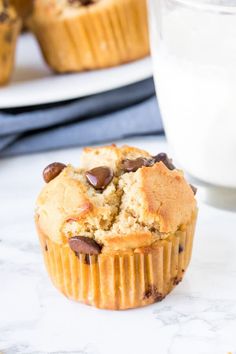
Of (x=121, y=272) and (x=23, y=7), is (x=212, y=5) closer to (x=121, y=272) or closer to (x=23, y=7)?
(x=121, y=272)

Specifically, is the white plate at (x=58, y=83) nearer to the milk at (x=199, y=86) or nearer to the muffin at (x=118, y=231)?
the milk at (x=199, y=86)

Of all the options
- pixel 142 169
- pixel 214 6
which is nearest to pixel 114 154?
pixel 142 169

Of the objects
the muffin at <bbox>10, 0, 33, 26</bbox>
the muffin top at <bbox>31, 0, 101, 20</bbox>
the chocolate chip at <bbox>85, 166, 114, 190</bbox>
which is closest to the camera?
the chocolate chip at <bbox>85, 166, 114, 190</bbox>

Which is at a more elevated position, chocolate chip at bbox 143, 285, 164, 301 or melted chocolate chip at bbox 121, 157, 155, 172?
melted chocolate chip at bbox 121, 157, 155, 172

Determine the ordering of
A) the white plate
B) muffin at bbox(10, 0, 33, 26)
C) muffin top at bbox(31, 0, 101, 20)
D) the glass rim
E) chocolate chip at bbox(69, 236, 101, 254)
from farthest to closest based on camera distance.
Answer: muffin at bbox(10, 0, 33, 26) → muffin top at bbox(31, 0, 101, 20) → the white plate → the glass rim → chocolate chip at bbox(69, 236, 101, 254)

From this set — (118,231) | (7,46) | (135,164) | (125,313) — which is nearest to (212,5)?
(135,164)

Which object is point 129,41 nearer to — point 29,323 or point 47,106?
point 47,106

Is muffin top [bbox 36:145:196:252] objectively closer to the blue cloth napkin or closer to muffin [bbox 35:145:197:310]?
muffin [bbox 35:145:197:310]

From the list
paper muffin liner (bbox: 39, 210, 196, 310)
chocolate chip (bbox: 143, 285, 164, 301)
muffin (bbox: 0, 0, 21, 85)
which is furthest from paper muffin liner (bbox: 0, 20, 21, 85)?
chocolate chip (bbox: 143, 285, 164, 301)
